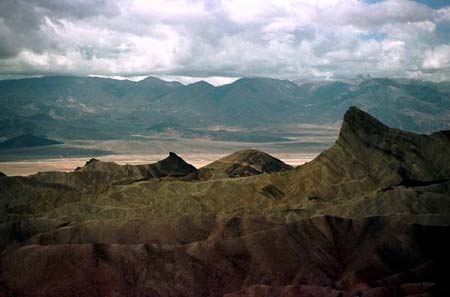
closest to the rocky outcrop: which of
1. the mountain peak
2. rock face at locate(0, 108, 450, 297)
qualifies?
rock face at locate(0, 108, 450, 297)

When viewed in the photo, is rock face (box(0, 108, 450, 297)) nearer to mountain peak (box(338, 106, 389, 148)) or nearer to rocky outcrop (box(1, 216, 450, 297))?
rocky outcrop (box(1, 216, 450, 297))

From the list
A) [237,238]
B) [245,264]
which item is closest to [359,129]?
[237,238]

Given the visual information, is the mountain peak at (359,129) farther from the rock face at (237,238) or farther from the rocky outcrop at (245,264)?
the rocky outcrop at (245,264)

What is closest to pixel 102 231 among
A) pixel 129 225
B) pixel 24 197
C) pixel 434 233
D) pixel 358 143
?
pixel 129 225

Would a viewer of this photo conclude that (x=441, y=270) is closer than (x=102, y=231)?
Yes

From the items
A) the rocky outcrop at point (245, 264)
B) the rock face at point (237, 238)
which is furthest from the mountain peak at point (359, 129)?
the rocky outcrop at point (245, 264)

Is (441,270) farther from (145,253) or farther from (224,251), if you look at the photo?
(145,253)

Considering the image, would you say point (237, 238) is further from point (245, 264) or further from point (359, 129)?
point (359, 129)

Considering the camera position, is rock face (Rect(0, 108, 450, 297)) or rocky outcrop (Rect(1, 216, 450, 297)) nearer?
rocky outcrop (Rect(1, 216, 450, 297))
